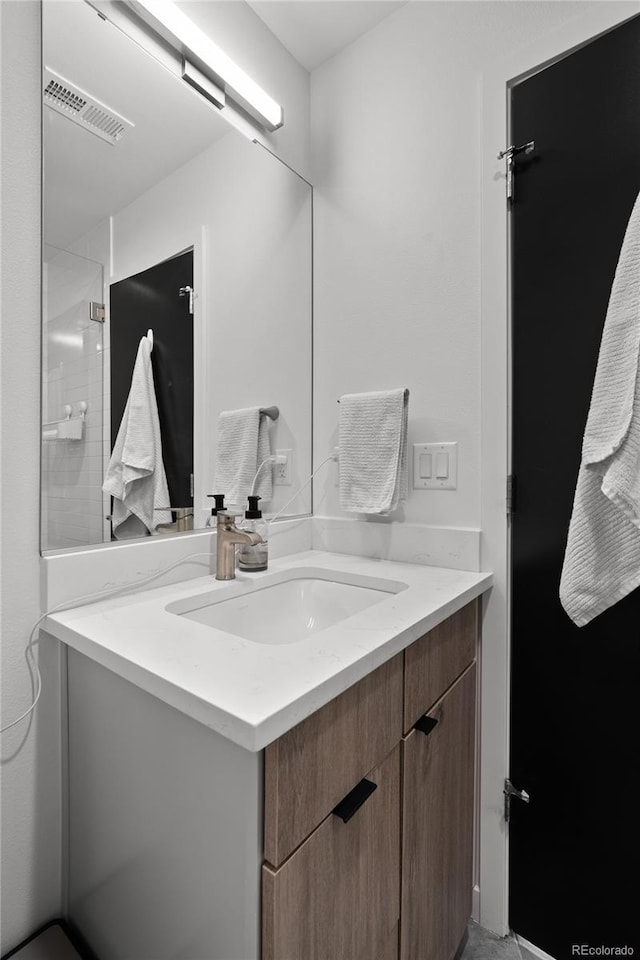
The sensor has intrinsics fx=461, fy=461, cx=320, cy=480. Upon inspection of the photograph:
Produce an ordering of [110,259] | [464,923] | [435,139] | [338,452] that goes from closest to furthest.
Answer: [110,259] → [464,923] → [435,139] → [338,452]

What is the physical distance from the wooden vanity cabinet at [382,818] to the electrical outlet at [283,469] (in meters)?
0.62

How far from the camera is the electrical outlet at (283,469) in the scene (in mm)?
1357

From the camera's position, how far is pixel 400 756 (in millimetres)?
765

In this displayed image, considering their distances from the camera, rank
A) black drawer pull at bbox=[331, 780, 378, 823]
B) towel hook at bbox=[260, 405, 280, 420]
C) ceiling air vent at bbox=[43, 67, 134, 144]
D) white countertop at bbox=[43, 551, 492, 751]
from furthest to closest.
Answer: towel hook at bbox=[260, 405, 280, 420] < ceiling air vent at bbox=[43, 67, 134, 144] < black drawer pull at bbox=[331, 780, 378, 823] < white countertop at bbox=[43, 551, 492, 751]

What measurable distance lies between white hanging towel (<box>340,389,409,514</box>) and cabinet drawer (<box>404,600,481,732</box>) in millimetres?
325

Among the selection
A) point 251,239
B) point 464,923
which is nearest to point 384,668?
point 464,923

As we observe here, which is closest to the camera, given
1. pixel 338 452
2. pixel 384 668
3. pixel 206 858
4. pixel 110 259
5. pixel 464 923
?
pixel 206 858

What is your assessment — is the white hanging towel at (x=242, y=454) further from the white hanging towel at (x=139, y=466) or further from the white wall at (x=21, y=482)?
the white wall at (x=21, y=482)

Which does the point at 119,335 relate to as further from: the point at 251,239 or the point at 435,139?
the point at 435,139

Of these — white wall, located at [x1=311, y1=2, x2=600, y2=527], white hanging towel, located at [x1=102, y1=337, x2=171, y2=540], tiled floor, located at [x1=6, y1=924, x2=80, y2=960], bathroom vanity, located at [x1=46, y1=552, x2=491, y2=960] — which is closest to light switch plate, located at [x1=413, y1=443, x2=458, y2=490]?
white wall, located at [x1=311, y1=2, x2=600, y2=527]

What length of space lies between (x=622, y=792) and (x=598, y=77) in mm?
1483

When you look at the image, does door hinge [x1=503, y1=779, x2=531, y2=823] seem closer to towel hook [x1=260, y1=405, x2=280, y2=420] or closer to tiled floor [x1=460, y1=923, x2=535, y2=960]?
tiled floor [x1=460, y1=923, x2=535, y2=960]

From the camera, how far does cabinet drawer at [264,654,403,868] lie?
520 mm

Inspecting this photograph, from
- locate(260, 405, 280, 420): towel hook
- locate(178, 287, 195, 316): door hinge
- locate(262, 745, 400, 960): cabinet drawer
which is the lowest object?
locate(262, 745, 400, 960): cabinet drawer
